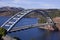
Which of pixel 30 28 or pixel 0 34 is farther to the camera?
pixel 30 28

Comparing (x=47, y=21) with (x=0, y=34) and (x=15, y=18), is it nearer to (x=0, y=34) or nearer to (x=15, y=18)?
(x=15, y=18)

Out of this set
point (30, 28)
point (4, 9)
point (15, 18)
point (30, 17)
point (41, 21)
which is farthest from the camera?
point (30, 17)

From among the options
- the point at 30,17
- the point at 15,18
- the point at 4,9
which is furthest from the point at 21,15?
the point at 30,17

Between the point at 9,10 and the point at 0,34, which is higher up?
the point at 0,34

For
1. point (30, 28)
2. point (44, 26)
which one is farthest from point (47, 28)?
point (30, 28)

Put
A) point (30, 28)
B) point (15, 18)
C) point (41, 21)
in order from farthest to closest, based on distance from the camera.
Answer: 1. point (41, 21)
2. point (30, 28)
3. point (15, 18)

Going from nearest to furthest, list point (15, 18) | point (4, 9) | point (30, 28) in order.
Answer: point (15, 18), point (30, 28), point (4, 9)

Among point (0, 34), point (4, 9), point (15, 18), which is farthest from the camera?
point (4, 9)

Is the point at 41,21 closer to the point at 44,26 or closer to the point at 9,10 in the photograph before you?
the point at 44,26

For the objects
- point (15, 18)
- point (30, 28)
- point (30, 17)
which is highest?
point (15, 18)
